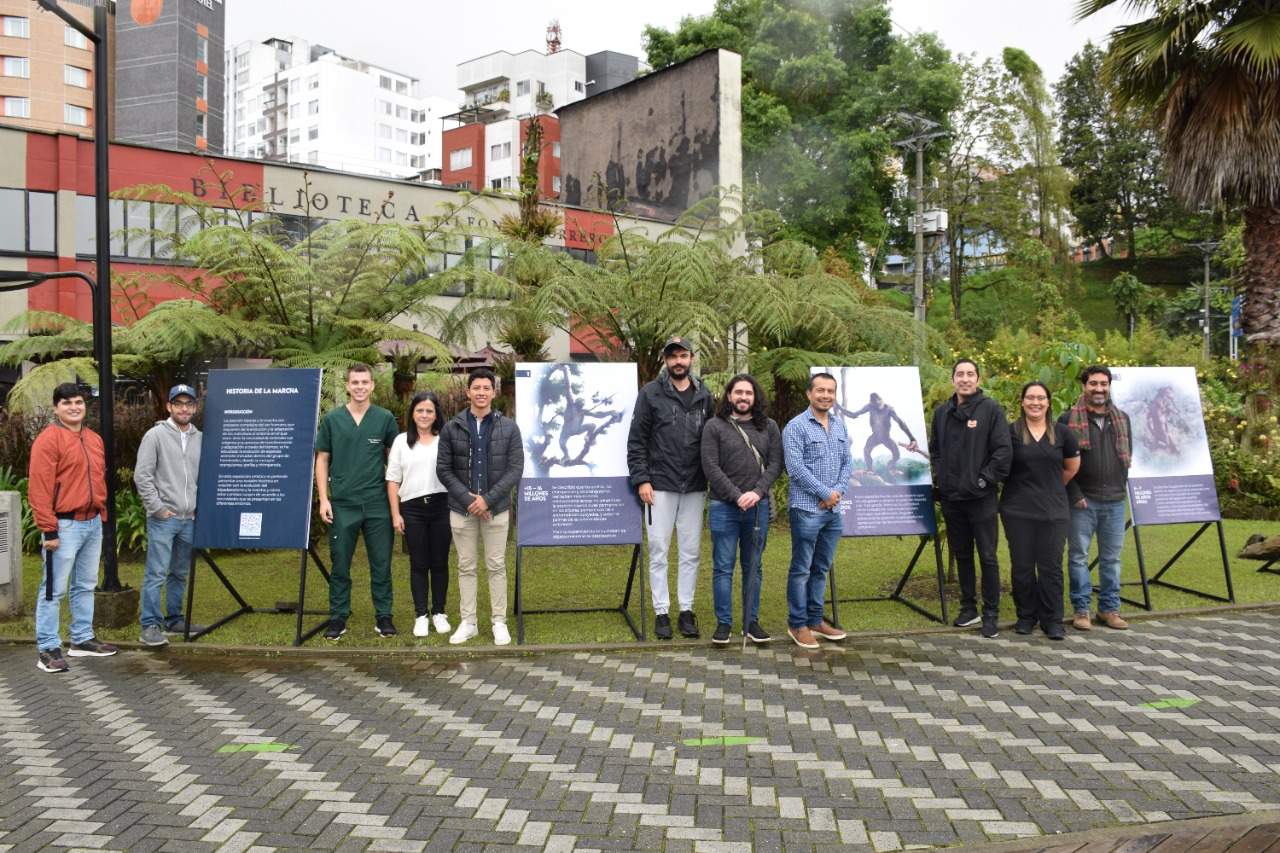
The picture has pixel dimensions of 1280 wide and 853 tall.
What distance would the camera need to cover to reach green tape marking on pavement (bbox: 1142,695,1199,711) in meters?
5.26

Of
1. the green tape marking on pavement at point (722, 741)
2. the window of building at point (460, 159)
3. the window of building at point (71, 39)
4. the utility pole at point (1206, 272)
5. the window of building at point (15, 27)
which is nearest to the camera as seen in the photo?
the green tape marking on pavement at point (722, 741)

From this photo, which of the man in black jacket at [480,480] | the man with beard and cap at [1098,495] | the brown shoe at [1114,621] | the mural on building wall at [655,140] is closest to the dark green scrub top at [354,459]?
the man in black jacket at [480,480]

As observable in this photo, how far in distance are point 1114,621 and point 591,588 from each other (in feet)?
13.9

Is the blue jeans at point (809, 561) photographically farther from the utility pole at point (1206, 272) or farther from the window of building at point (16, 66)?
the window of building at point (16, 66)

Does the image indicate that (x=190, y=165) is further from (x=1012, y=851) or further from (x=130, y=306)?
(x=1012, y=851)

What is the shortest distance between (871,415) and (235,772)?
5.14 meters

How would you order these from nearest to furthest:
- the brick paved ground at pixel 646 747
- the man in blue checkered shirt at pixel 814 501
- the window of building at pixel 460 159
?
the brick paved ground at pixel 646 747 < the man in blue checkered shirt at pixel 814 501 < the window of building at pixel 460 159

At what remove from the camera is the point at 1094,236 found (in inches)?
2196

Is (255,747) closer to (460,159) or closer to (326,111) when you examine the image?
(460,159)

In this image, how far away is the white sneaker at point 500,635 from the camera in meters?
6.72

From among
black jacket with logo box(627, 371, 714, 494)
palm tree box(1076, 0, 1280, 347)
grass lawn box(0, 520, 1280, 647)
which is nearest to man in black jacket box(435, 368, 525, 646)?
grass lawn box(0, 520, 1280, 647)

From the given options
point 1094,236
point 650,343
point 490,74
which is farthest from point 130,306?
point 490,74

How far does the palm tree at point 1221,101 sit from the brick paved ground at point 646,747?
335 inches

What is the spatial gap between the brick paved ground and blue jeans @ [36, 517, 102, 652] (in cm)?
31
